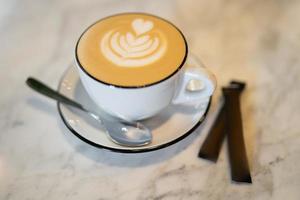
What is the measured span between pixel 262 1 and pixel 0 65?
20.6 inches

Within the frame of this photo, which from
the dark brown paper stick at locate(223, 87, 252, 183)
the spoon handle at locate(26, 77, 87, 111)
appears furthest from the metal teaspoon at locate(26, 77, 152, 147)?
the dark brown paper stick at locate(223, 87, 252, 183)

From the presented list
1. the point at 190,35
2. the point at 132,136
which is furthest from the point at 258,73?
the point at 132,136

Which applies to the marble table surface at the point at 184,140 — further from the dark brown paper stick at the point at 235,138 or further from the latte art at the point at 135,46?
the latte art at the point at 135,46

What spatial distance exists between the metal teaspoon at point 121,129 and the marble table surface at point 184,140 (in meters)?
0.03

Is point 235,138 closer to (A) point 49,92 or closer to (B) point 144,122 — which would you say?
(B) point 144,122

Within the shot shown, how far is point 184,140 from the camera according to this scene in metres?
0.56

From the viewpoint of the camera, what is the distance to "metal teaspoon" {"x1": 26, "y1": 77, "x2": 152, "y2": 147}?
0.53 m

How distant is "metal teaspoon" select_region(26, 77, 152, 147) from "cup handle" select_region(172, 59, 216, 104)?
0.07 metres

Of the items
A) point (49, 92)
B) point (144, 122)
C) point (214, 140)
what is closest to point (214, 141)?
point (214, 140)

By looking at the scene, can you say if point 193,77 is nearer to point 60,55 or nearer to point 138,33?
point 138,33

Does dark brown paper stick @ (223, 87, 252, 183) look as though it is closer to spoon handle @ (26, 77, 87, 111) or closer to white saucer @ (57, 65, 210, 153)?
white saucer @ (57, 65, 210, 153)

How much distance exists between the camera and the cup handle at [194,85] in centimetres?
54

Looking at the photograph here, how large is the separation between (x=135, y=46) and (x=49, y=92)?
14 cm

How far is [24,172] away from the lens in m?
0.53
